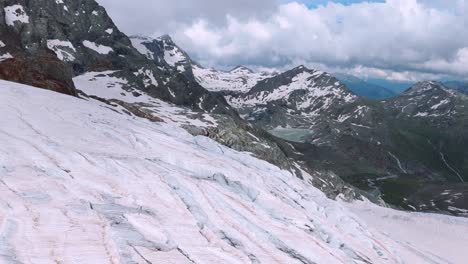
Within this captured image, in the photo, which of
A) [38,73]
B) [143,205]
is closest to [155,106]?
[38,73]

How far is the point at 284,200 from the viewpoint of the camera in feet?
94.5

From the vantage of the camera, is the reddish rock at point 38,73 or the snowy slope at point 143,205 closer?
the snowy slope at point 143,205

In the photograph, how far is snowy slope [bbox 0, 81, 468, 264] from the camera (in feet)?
54.6

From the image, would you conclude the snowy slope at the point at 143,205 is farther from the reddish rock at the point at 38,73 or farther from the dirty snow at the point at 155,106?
the dirty snow at the point at 155,106

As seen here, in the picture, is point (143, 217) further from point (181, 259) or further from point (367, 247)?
point (367, 247)

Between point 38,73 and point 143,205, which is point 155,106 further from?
point 143,205

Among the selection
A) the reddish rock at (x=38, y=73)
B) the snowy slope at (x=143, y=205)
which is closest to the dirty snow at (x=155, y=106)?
the reddish rock at (x=38, y=73)

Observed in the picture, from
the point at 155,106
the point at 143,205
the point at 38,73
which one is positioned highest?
the point at 155,106

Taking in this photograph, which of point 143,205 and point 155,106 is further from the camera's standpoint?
point 155,106

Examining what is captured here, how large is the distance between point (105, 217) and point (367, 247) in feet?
51.5

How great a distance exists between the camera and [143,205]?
67.5ft

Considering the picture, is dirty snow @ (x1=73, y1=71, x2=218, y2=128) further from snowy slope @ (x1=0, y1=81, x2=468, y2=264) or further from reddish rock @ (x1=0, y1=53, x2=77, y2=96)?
snowy slope @ (x1=0, y1=81, x2=468, y2=264)

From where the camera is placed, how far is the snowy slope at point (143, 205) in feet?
54.6

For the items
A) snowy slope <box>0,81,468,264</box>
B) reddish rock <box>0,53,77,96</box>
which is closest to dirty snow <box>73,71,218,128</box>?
reddish rock <box>0,53,77,96</box>
